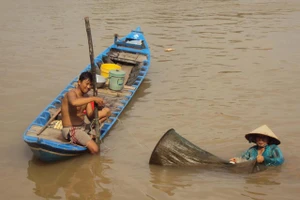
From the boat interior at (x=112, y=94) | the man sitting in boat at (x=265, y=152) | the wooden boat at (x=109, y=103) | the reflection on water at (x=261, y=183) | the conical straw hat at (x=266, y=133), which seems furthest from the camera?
the boat interior at (x=112, y=94)

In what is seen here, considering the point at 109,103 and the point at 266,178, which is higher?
the point at 109,103

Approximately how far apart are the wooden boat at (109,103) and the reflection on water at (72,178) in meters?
0.16

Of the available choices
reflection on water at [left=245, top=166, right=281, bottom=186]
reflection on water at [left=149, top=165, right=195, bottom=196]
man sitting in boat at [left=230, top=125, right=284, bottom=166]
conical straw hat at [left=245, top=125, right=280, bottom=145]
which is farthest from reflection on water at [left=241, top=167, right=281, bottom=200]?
reflection on water at [left=149, top=165, right=195, bottom=196]

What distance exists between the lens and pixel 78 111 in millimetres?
6039

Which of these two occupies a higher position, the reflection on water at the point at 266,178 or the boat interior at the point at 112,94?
the boat interior at the point at 112,94

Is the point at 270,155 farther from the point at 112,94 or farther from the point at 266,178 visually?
the point at 112,94

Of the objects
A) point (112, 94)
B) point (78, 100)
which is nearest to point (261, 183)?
point (78, 100)

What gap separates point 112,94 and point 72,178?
8.77 ft

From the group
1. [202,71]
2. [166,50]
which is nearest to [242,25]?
[166,50]

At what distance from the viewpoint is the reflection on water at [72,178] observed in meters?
5.28

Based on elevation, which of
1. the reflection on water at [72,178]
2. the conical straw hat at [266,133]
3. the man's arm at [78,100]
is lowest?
the reflection on water at [72,178]

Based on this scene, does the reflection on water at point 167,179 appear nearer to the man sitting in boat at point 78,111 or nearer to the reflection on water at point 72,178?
the reflection on water at point 72,178

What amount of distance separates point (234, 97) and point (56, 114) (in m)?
3.83

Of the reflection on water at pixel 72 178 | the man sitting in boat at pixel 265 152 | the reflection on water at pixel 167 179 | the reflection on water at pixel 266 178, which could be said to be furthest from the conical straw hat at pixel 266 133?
the reflection on water at pixel 72 178
